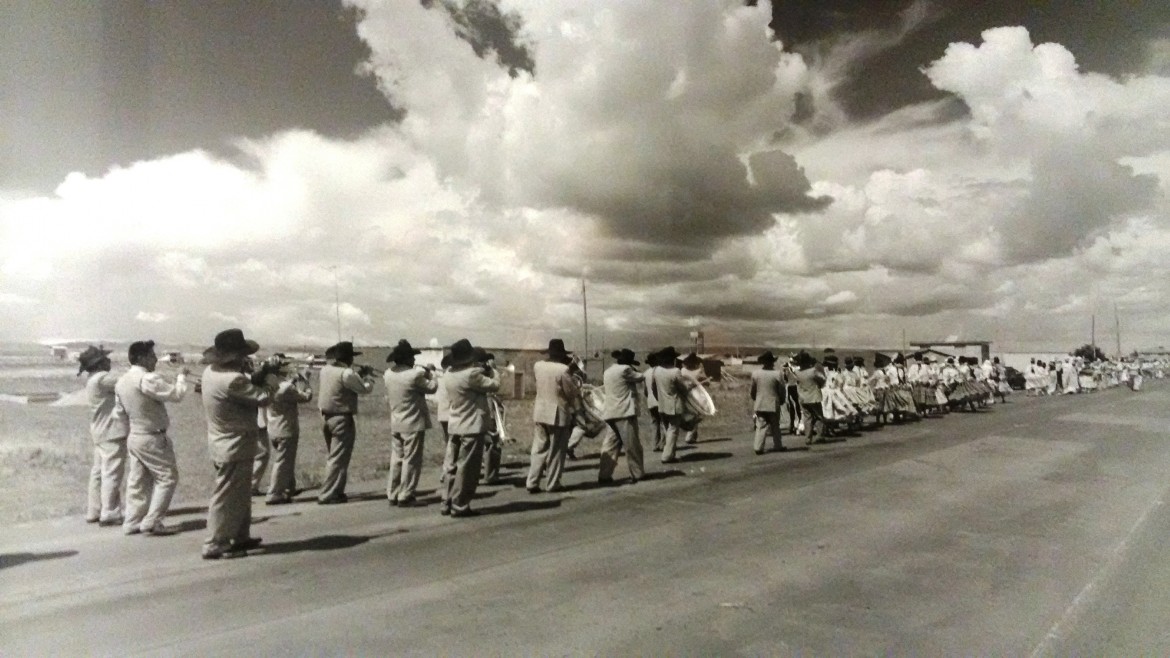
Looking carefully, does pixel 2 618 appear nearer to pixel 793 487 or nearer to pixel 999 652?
pixel 999 652

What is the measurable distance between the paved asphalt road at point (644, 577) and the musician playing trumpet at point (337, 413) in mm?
402

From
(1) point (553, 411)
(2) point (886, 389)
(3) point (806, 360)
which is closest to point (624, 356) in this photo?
(1) point (553, 411)

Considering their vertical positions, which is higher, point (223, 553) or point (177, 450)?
point (223, 553)

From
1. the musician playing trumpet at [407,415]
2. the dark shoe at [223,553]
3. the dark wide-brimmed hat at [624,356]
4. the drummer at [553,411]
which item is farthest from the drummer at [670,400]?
the dark shoe at [223,553]

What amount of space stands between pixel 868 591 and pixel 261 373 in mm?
6273

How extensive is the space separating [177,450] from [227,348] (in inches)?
487

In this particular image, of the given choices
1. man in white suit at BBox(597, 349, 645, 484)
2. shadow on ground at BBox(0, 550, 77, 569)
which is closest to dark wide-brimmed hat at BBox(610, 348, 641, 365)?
man in white suit at BBox(597, 349, 645, 484)

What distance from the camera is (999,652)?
4570 millimetres

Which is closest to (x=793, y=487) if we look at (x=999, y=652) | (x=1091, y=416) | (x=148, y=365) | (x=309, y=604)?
(x=999, y=652)

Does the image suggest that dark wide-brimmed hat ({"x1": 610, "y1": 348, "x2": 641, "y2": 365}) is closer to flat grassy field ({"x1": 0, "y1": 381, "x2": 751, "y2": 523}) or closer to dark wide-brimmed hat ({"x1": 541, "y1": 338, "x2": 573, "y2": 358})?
dark wide-brimmed hat ({"x1": 541, "y1": 338, "x2": 573, "y2": 358})

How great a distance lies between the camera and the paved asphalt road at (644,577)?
4809 millimetres

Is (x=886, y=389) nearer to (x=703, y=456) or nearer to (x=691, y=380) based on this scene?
(x=703, y=456)

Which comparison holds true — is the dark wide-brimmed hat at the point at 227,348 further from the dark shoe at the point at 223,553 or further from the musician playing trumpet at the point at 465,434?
the musician playing trumpet at the point at 465,434

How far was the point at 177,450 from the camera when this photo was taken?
17.3 meters
